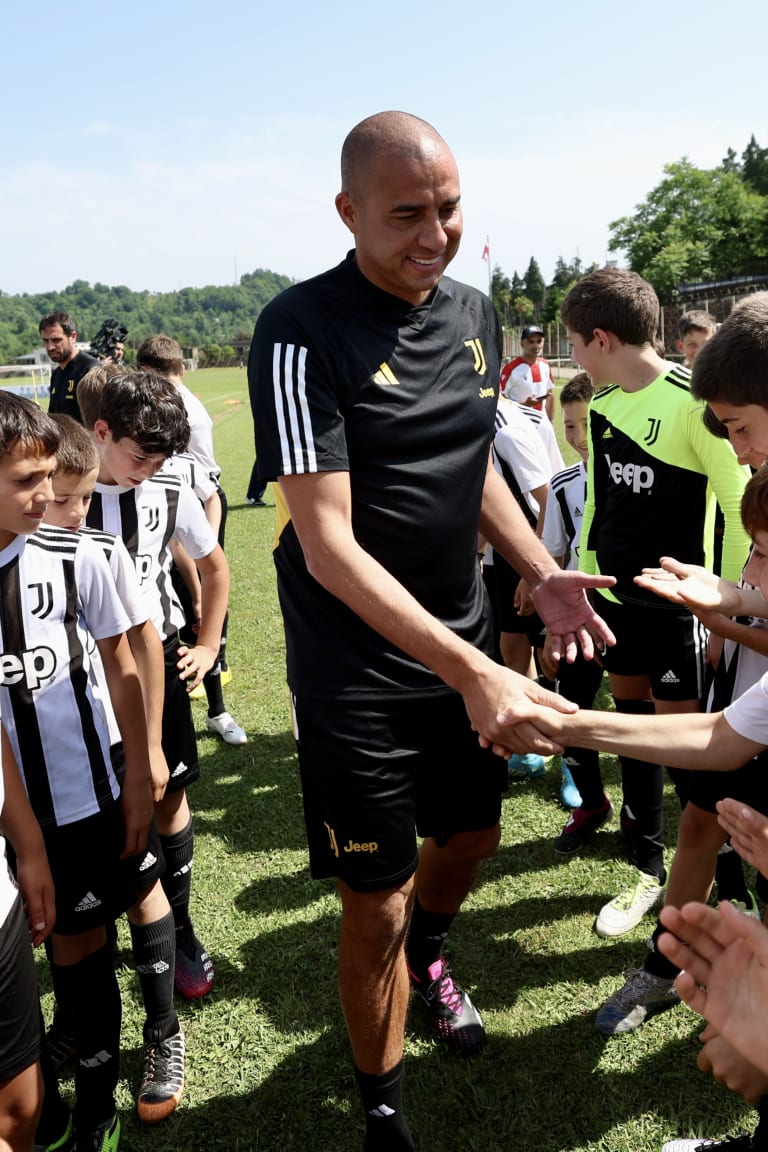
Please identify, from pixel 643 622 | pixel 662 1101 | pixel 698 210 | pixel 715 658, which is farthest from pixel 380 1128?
pixel 698 210

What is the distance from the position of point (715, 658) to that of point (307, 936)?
1.96 m

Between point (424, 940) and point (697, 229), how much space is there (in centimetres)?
8330

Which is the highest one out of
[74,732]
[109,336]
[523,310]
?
[523,310]

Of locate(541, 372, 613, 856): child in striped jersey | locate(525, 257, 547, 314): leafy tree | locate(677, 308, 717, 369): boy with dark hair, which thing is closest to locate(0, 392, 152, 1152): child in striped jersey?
locate(541, 372, 613, 856): child in striped jersey

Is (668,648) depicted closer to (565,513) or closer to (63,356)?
(565,513)

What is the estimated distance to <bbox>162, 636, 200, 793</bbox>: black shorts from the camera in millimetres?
3264

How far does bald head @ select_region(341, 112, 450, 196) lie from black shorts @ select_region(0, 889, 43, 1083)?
1843 millimetres

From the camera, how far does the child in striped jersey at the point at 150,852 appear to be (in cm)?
258

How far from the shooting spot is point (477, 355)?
2.49m

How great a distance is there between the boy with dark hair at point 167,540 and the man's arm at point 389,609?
111 cm

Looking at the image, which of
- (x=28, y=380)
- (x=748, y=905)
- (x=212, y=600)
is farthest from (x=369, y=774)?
(x=28, y=380)

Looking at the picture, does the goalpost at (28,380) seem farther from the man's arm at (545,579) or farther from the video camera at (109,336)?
the man's arm at (545,579)

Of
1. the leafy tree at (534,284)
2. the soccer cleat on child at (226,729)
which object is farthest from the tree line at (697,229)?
the soccer cleat on child at (226,729)

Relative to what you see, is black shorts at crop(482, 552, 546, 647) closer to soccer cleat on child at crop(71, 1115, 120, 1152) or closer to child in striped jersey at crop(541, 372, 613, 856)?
child in striped jersey at crop(541, 372, 613, 856)
